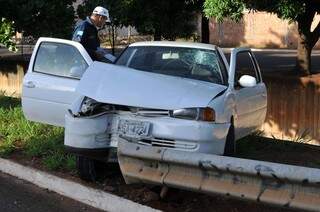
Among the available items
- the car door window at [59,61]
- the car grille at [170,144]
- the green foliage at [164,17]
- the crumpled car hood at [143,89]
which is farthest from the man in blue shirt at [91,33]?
the green foliage at [164,17]

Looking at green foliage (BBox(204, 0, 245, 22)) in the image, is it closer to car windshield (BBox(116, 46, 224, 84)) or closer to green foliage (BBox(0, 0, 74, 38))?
car windshield (BBox(116, 46, 224, 84))

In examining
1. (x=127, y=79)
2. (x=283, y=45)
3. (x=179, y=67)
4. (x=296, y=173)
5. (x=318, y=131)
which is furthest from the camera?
(x=283, y=45)

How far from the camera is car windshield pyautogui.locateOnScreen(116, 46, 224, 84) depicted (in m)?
7.26

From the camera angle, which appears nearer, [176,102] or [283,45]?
[176,102]

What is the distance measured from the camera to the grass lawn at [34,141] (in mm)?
7626

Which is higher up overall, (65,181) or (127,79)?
(127,79)

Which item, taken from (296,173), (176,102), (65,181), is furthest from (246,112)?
(296,173)

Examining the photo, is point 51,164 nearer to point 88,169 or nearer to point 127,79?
point 88,169

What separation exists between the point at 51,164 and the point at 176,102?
7.31 ft

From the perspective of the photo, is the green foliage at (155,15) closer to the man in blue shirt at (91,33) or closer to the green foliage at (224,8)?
the green foliage at (224,8)

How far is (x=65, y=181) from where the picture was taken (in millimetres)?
6891

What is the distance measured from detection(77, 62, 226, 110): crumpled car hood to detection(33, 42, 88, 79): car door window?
1588 mm

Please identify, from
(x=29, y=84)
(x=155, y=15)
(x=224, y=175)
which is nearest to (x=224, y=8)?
(x=29, y=84)

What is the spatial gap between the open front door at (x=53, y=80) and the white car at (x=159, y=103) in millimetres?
28
